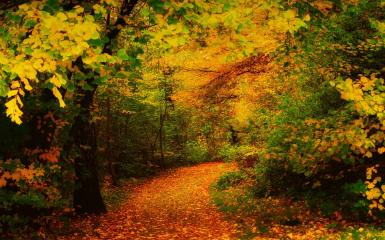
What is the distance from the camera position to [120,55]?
4934mm

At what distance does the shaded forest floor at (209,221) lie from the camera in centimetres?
1042

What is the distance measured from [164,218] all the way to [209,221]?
1687 mm

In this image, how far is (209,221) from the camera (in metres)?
13.4

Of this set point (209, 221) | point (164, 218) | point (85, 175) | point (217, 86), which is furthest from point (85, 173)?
point (217, 86)

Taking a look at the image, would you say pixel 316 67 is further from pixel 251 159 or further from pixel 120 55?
pixel 251 159

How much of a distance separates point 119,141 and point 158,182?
3793mm

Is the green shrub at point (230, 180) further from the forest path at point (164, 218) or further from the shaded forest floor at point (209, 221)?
the shaded forest floor at point (209, 221)

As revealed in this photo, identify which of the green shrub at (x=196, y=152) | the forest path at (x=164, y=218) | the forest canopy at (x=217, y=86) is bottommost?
the forest path at (x=164, y=218)

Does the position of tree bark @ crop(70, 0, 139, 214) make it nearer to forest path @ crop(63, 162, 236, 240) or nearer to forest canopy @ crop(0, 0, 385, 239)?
forest canopy @ crop(0, 0, 385, 239)

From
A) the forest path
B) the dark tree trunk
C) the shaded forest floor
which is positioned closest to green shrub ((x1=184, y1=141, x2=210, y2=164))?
the forest path

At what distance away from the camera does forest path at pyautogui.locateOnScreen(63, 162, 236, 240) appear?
1139cm

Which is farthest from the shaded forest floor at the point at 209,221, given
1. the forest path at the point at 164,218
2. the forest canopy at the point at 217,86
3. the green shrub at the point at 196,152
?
the green shrub at the point at 196,152

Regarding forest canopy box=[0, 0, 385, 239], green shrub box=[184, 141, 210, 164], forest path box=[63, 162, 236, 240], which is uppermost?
forest canopy box=[0, 0, 385, 239]

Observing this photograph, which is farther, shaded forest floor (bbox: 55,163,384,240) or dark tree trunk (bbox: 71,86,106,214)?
dark tree trunk (bbox: 71,86,106,214)
